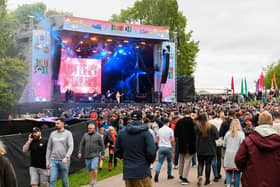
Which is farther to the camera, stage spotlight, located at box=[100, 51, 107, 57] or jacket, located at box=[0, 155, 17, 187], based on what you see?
stage spotlight, located at box=[100, 51, 107, 57]

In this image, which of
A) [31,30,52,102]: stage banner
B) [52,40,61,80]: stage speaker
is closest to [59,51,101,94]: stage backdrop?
[52,40,61,80]: stage speaker

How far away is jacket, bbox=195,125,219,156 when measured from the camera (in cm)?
741

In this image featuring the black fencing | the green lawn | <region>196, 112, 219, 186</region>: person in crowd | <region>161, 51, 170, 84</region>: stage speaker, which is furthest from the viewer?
<region>161, 51, 170, 84</region>: stage speaker

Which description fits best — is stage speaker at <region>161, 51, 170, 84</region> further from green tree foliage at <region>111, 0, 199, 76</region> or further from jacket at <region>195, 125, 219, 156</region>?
jacket at <region>195, 125, 219, 156</region>

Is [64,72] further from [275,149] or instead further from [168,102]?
[275,149]

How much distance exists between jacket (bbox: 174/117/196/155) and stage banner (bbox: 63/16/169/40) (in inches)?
713

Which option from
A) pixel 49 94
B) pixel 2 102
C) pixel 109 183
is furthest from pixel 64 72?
pixel 109 183

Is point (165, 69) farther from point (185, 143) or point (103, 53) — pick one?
point (185, 143)

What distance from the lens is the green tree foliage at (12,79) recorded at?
24312 mm

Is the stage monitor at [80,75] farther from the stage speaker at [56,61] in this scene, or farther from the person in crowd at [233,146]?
the person in crowd at [233,146]

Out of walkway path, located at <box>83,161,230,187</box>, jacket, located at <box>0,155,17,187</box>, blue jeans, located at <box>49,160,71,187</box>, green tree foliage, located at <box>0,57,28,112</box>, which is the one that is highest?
green tree foliage, located at <box>0,57,28,112</box>

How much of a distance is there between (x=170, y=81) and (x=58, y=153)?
23.6 meters

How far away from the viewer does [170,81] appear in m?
29.8

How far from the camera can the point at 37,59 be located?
24.5 meters
